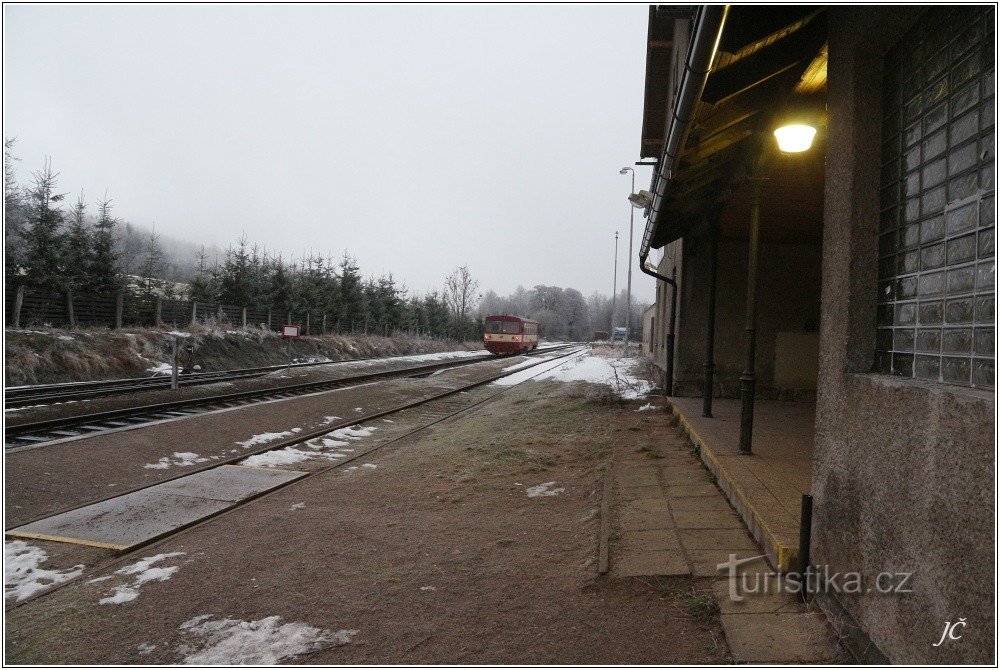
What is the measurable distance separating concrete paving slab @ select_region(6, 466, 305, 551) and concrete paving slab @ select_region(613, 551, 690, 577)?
3.75 m

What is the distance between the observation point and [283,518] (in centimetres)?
516

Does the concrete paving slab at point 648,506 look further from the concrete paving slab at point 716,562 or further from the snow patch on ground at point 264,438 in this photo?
the snow patch on ground at point 264,438

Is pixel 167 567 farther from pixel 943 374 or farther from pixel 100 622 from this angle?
pixel 943 374

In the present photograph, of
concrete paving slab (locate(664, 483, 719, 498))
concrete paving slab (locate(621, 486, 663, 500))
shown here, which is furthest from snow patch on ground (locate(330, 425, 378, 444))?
concrete paving slab (locate(664, 483, 719, 498))

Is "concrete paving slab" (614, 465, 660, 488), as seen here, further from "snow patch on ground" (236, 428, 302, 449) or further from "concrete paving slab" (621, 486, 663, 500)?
"snow patch on ground" (236, 428, 302, 449)

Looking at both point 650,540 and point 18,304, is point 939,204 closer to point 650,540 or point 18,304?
Result: point 650,540

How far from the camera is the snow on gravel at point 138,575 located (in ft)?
11.6

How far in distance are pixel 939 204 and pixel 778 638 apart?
2.19 metres

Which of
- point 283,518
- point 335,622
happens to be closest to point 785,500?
point 335,622

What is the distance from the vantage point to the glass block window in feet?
7.00

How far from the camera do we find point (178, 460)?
7.44 meters

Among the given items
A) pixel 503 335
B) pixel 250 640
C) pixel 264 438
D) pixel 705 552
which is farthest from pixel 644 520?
pixel 503 335

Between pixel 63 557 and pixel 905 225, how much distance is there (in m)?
5.91

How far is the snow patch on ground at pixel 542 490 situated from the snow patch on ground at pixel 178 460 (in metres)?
4.47
